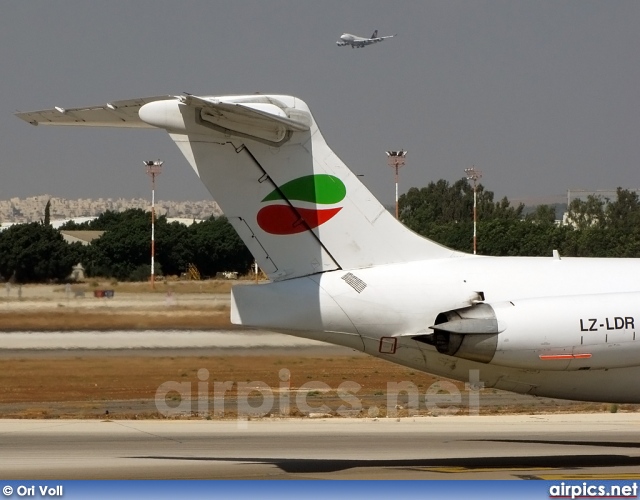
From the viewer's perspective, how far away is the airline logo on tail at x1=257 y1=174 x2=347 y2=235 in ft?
48.9

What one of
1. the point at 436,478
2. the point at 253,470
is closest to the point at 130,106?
the point at 253,470

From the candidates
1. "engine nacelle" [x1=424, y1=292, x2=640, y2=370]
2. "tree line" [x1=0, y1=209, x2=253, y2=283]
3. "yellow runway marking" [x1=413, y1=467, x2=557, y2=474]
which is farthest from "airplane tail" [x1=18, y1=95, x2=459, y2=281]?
"tree line" [x1=0, y1=209, x2=253, y2=283]

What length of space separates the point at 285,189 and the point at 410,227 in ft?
148

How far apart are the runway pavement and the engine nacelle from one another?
1.70 metres

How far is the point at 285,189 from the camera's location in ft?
48.9

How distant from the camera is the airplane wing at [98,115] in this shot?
14023 millimetres

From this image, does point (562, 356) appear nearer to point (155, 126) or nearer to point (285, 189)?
point (285, 189)

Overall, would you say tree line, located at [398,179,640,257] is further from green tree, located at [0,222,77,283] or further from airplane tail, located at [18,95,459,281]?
airplane tail, located at [18,95,459,281]

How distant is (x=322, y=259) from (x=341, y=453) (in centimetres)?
392

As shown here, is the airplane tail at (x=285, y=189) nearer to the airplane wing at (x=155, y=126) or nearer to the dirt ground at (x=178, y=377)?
the airplane wing at (x=155, y=126)

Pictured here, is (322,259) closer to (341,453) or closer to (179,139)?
(179,139)

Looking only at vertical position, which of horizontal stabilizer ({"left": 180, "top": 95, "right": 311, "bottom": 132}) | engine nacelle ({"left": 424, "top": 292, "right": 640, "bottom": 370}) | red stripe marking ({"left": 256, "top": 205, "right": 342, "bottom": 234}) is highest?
horizontal stabilizer ({"left": 180, "top": 95, "right": 311, "bottom": 132})

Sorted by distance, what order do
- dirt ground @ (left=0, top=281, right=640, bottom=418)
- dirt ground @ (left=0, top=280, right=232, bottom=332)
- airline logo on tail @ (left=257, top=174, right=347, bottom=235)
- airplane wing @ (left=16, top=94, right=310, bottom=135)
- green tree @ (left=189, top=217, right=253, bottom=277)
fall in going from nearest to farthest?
airplane wing @ (left=16, top=94, right=310, bottom=135) < airline logo on tail @ (left=257, top=174, right=347, bottom=235) < dirt ground @ (left=0, top=281, right=640, bottom=418) < dirt ground @ (left=0, top=280, right=232, bottom=332) < green tree @ (left=189, top=217, right=253, bottom=277)

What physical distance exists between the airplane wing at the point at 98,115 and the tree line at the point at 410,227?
96.3ft
